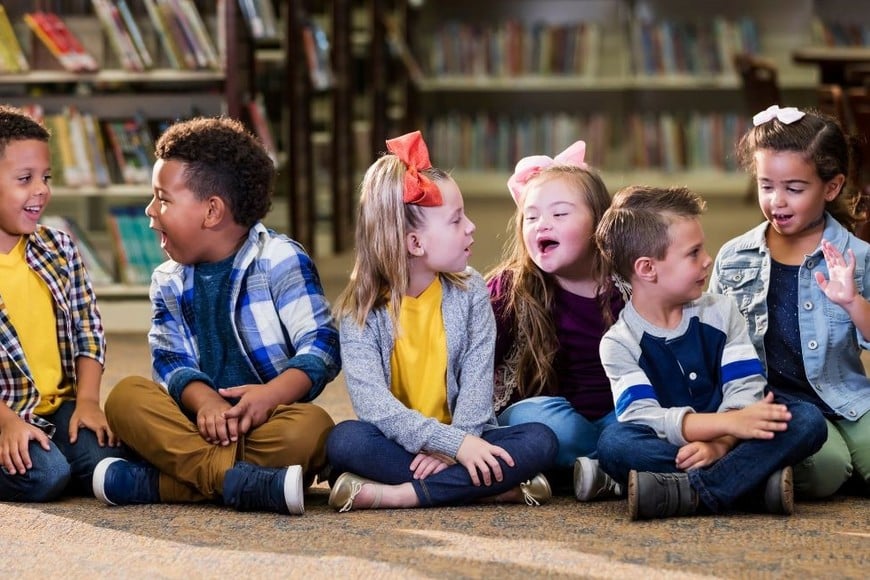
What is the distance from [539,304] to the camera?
7.22 feet

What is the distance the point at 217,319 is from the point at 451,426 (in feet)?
1.47

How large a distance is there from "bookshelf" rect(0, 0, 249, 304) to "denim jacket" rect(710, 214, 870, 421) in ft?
6.85

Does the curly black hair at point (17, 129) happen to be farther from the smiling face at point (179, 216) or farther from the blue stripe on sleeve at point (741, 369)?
the blue stripe on sleeve at point (741, 369)

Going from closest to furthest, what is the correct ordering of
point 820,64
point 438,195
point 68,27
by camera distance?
1. point 438,195
2. point 68,27
3. point 820,64

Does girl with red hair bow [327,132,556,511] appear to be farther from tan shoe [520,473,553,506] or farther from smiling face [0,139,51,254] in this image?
smiling face [0,139,51,254]

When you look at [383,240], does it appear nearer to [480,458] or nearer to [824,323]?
[480,458]

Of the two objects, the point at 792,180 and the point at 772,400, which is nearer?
the point at 772,400

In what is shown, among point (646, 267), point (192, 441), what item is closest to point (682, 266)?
point (646, 267)

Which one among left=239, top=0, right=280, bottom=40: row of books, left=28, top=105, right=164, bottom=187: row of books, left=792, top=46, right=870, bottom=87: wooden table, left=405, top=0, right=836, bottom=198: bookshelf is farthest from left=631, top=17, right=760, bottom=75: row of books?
left=28, top=105, right=164, bottom=187: row of books

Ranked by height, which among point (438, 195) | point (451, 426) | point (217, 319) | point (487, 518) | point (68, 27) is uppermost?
point (68, 27)

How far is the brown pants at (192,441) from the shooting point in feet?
6.61

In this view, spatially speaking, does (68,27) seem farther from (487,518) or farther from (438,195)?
(487,518)

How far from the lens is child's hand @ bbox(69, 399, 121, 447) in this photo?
214cm

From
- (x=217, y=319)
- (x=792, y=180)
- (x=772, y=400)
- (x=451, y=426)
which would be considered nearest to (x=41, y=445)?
(x=217, y=319)
